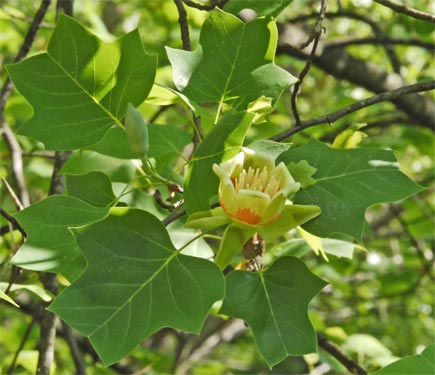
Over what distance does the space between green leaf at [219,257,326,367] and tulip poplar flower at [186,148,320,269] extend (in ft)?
0.24

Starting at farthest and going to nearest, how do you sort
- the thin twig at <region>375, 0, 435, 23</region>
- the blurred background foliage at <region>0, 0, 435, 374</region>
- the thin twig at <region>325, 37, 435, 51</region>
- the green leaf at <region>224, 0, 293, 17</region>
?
the thin twig at <region>325, 37, 435, 51</region>
the blurred background foliage at <region>0, 0, 435, 374</region>
the thin twig at <region>375, 0, 435, 23</region>
the green leaf at <region>224, 0, 293, 17</region>

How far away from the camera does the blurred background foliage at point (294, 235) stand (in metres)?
1.97

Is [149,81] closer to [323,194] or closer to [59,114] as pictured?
[59,114]

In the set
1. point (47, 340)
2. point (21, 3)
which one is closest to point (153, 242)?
point (47, 340)

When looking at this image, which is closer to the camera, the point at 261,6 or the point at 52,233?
the point at 52,233

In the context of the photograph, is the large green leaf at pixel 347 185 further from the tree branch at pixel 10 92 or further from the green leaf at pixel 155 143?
the tree branch at pixel 10 92

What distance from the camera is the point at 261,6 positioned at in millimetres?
1087

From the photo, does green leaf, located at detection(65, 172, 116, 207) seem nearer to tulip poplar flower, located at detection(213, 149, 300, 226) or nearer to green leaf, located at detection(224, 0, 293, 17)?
tulip poplar flower, located at detection(213, 149, 300, 226)

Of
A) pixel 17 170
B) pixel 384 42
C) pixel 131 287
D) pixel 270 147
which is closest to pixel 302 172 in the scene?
pixel 270 147

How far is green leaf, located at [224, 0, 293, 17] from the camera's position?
1076 millimetres

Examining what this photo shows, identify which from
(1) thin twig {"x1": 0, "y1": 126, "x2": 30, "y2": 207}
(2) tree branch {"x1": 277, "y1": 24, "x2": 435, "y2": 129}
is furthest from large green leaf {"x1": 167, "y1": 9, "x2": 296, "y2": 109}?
(2) tree branch {"x1": 277, "y1": 24, "x2": 435, "y2": 129}

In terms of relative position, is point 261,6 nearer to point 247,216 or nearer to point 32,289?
point 247,216

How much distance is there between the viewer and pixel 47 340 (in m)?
1.39

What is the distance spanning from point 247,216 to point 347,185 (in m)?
0.17
